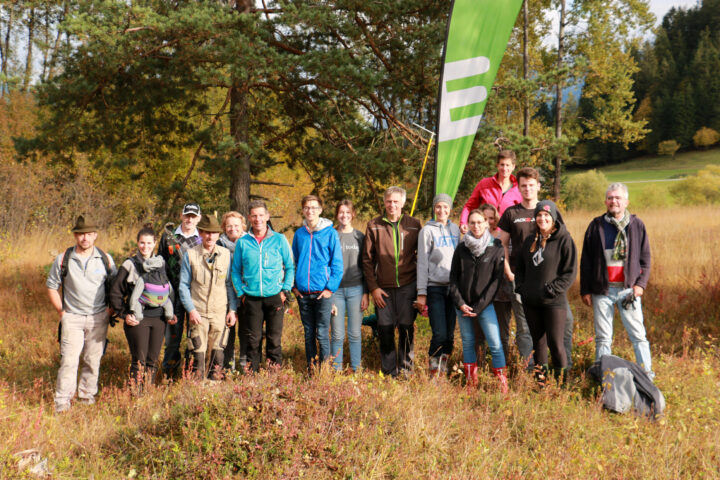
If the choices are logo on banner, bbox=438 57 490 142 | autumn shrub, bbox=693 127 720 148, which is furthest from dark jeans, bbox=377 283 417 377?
autumn shrub, bbox=693 127 720 148

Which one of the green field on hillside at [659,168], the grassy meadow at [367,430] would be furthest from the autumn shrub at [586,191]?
the grassy meadow at [367,430]

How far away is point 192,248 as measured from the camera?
4973 millimetres

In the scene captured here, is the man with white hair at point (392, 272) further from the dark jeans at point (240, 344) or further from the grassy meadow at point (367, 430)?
the dark jeans at point (240, 344)

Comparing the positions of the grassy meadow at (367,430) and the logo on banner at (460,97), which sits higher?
the logo on banner at (460,97)

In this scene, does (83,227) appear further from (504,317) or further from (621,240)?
(621,240)

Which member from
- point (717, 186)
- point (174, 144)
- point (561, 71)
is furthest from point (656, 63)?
point (174, 144)

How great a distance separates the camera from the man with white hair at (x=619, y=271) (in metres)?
4.45

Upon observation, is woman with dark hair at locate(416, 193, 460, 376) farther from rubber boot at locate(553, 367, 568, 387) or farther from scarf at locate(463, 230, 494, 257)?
rubber boot at locate(553, 367, 568, 387)

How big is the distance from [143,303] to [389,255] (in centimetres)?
249

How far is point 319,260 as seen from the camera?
4.95 meters

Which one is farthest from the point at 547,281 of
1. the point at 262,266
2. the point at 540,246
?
the point at 262,266

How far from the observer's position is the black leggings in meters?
4.38

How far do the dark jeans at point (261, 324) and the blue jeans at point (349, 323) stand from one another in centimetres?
57

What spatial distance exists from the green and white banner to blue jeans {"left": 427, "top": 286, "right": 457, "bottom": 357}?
1650 millimetres
